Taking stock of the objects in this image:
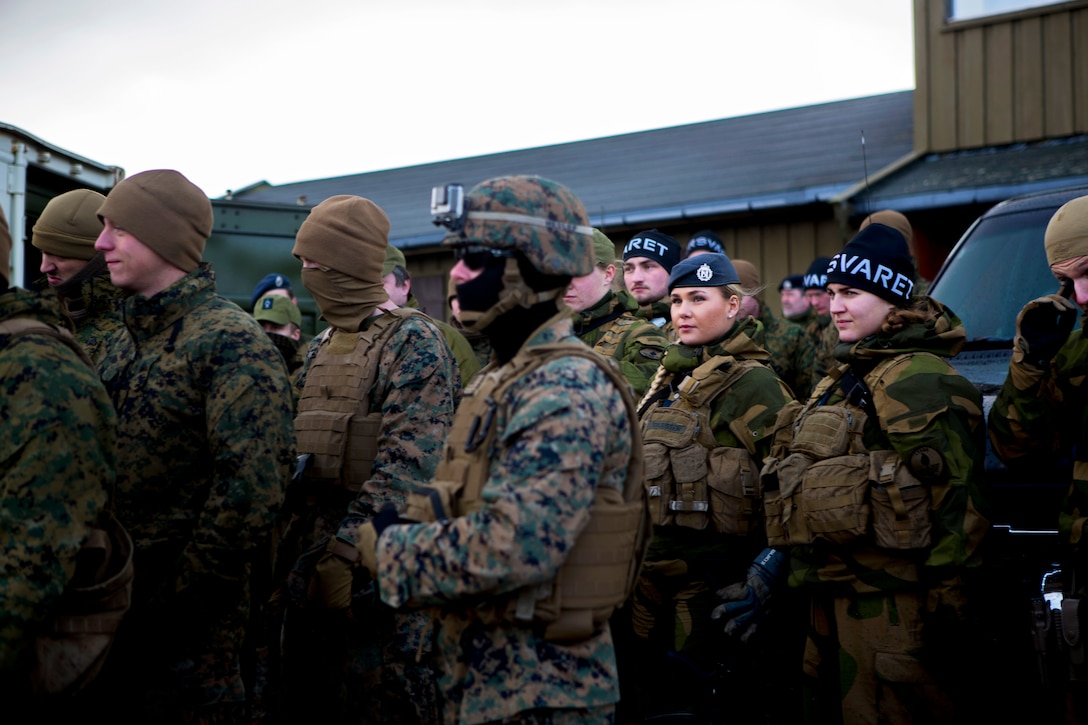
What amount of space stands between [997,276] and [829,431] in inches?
78.3

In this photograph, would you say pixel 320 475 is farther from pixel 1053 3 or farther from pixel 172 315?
pixel 1053 3

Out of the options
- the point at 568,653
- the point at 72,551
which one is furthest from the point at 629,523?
the point at 72,551

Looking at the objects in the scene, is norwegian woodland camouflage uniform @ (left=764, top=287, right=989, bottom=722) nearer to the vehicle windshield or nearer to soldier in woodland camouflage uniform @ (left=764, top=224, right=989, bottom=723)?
soldier in woodland camouflage uniform @ (left=764, top=224, right=989, bottom=723)

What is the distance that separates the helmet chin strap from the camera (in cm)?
289

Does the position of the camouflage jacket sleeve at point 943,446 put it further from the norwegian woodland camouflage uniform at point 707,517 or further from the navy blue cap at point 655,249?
the navy blue cap at point 655,249

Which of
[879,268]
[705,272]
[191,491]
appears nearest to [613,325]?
[705,272]

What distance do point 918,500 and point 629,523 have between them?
5.79ft

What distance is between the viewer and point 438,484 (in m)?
2.86

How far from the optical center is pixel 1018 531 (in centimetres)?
435

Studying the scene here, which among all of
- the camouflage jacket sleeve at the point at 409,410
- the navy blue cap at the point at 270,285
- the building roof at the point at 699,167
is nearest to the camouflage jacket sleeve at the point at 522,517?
the camouflage jacket sleeve at the point at 409,410

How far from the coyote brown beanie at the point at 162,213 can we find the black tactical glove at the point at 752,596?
2.60m

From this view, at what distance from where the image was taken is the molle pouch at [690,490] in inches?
193

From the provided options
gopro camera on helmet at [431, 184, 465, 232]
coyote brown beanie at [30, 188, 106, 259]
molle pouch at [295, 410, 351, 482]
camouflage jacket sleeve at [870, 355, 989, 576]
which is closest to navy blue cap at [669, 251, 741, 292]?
camouflage jacket sleeve at [870, 355, 989, 576]

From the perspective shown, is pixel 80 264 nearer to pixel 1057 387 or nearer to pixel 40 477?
pixel 40 477
